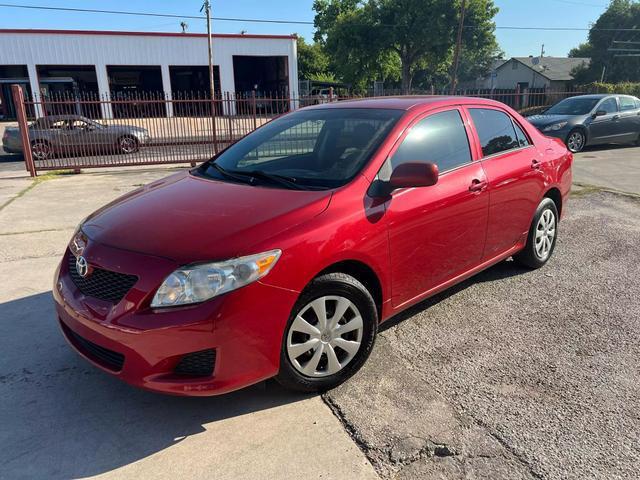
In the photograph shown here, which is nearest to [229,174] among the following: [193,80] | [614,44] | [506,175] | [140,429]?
[140,429]

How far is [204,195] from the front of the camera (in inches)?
127

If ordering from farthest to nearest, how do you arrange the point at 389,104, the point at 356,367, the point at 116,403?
the point at 389,104, the point at 356,367, the point at 116,403

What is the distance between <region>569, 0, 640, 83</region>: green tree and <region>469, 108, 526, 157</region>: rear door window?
2117 inches

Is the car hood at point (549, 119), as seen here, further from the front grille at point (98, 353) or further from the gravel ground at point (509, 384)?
the front grille at point (98, 353)

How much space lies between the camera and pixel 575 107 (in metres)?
14.3

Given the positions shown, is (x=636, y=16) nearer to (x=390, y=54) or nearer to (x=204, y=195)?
(x=390, y=54)

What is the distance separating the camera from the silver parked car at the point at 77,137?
1318 cm

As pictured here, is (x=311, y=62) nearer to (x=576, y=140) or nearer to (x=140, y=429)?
(x=576, y=140)

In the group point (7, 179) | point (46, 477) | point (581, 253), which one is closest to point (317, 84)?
point (7, 179)

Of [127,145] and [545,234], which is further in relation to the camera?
[127,145]

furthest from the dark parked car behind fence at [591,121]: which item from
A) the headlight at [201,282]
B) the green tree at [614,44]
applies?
the green tree at [614,44]

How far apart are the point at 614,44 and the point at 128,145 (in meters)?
52.0

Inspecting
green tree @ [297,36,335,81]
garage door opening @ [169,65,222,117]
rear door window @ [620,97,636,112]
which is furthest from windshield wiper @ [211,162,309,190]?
green tree @ [297,36,335,81]

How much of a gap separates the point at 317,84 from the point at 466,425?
51.2 m
